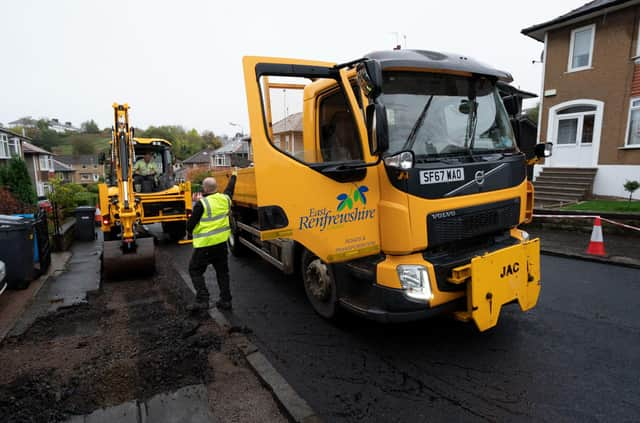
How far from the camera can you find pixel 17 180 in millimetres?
19891

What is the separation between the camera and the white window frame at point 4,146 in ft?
102

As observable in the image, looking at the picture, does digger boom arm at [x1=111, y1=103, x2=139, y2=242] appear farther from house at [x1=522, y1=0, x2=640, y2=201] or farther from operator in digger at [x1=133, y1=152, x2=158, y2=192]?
house at [x1=522, y1=0, x2=640, y2=201]

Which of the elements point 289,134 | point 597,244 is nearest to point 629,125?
point 597,244

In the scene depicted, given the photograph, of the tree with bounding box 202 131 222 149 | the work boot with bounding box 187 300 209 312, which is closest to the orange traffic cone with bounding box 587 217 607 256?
the work boot with bounding box 187 300 209 312

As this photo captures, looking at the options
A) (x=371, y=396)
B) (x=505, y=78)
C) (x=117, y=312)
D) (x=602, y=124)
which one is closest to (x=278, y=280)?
(x=117, y=312)

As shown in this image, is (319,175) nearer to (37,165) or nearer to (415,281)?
(415,281)

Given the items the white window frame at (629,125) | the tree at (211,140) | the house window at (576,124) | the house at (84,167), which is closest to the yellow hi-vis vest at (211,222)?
the white window frame at (629,125)

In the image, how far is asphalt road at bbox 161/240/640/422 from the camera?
2.71 metres

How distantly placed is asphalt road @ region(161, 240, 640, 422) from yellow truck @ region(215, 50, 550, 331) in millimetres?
453

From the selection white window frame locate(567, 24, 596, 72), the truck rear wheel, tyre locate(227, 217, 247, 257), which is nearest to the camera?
the truck rear wheel

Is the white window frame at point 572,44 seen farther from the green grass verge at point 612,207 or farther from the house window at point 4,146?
the house window at point 4,146

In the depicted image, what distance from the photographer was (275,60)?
11.3 feet

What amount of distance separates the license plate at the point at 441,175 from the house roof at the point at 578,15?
12652 millimetres

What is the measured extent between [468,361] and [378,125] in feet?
7.57
